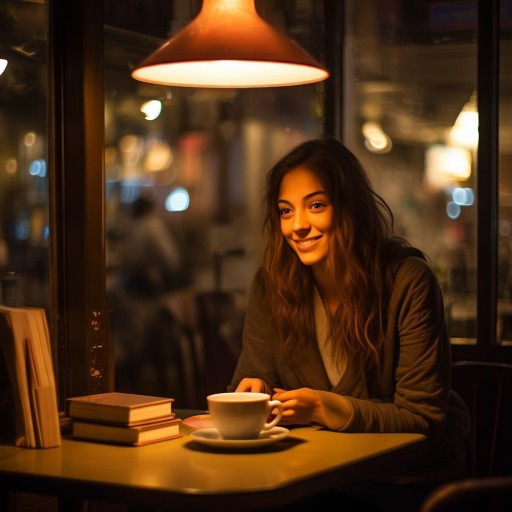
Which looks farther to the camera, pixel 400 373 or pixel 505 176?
pixel 505 176

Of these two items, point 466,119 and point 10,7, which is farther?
point 466,119

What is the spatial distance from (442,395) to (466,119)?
283 centimetres

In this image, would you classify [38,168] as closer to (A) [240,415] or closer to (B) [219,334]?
(A) [240,415]

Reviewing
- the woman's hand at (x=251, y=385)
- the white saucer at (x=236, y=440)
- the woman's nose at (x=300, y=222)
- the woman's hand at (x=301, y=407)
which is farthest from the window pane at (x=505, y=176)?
the white saucer at (x=236, y=440)

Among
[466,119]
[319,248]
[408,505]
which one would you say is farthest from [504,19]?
[408,505]

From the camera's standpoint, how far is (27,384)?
2.03 meters

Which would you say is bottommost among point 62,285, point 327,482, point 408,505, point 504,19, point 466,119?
point 408,505

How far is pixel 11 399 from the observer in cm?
205

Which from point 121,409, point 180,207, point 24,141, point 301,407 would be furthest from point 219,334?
point 121,409

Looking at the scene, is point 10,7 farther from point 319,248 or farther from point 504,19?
point 504,19

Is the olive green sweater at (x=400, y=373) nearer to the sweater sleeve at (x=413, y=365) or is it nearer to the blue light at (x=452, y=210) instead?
the sweater sleeve at (x=413, y=365)

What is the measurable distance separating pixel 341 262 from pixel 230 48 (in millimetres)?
719

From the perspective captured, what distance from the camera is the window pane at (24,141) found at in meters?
2.83

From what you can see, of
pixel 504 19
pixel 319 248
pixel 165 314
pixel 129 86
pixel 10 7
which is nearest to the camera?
pixel 319 248
